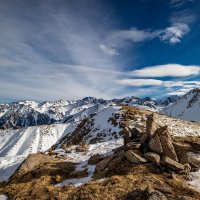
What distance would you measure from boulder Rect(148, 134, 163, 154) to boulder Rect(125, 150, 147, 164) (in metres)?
1.12

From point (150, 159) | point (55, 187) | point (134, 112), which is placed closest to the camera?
point (55, 187)

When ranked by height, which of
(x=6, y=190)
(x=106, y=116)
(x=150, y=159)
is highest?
(x=106, y=116)

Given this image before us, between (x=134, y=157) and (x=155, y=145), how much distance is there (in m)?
1.93

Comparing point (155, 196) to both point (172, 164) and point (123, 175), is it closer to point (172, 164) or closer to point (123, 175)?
point (123, 175)

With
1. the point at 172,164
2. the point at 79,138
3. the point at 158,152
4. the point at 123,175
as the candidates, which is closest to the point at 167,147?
the point at 158,152

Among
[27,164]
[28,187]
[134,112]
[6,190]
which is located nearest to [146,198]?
[28,187]

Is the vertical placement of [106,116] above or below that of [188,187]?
above

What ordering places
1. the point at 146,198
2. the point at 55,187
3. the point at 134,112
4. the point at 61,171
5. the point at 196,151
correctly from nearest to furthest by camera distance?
the point at 146,198
the point at 55,187
the point at 61,171
the point at 196,151
the point at 134,112

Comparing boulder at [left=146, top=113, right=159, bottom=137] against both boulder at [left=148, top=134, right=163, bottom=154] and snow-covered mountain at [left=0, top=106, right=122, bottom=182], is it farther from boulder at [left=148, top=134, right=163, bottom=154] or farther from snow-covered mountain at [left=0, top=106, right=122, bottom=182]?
snow-covered mountain at [left=0, top=106, right=122, bottom=182]

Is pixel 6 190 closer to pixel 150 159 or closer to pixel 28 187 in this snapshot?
pixel 28 187

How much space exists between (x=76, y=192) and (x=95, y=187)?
3.79ft

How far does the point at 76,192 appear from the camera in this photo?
53.3ft

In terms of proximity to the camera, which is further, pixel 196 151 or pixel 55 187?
pixel 196 151

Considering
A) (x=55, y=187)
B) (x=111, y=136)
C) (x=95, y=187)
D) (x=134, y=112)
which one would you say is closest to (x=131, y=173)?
(x=95, y=187)
